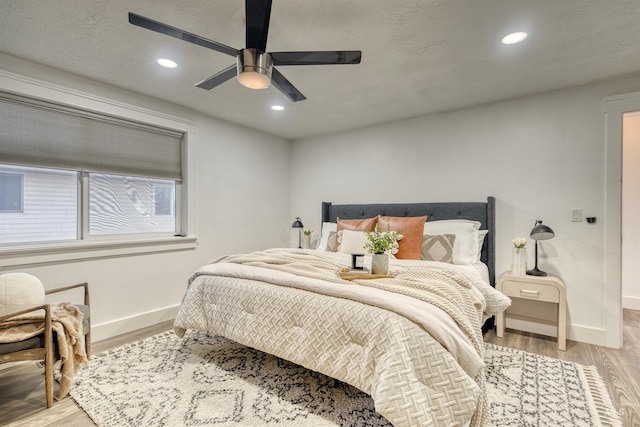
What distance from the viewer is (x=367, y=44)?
218 centimetres

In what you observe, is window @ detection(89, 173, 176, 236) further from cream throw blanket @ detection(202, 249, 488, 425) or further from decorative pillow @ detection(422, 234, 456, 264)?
decorative pillow @ detection(422, 234, 456, 264)

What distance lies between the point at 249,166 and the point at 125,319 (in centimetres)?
235

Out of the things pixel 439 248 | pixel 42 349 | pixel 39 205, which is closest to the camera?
pixel 42 349

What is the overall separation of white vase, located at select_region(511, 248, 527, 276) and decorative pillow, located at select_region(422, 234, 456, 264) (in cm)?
61

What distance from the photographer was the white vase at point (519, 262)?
2912 millimetres

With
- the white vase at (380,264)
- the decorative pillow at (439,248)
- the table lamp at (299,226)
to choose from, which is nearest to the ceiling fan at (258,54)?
the white vase at (380,264)

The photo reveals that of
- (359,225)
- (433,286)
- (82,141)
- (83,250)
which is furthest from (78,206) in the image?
(433,286)

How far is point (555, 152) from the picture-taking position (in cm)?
296

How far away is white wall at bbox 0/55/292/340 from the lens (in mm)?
2793

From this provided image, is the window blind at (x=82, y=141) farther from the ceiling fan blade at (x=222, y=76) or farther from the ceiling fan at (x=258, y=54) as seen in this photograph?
the ceiling fan at (x=258, y=54)

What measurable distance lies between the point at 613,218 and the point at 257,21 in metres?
3.31

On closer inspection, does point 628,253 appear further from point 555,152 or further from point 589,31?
point 589,31

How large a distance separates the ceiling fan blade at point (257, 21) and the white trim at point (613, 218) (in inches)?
121

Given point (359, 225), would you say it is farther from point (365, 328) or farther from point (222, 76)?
point (222, 76)
